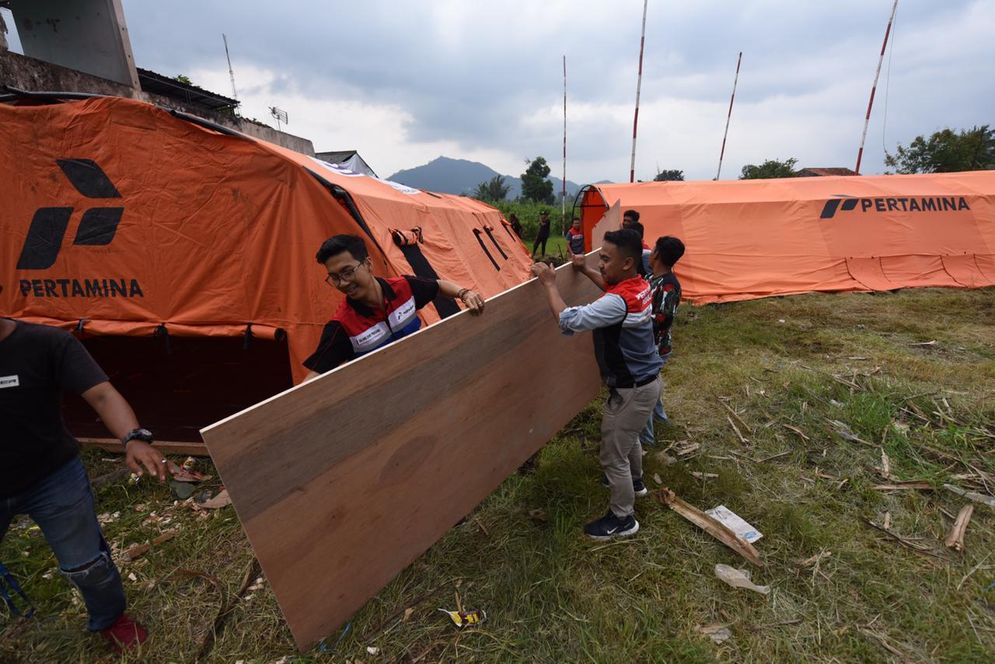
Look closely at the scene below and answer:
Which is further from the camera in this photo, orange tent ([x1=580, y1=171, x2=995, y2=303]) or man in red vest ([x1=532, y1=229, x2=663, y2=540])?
orange tent ([x1=580, y1=171, x2=995, y2=303])

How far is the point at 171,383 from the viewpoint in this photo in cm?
466

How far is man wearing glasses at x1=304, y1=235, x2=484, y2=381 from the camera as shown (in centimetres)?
220

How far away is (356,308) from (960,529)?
12.8ft

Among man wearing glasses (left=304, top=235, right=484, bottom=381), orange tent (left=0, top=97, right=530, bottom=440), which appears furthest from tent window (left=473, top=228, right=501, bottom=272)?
man wearing glasses (left=304, top=235, right=484, bottom=381)

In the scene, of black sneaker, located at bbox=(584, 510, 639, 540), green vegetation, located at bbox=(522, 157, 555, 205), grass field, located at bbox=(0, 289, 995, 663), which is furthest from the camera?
green vegetation, located at bbox=(522, 157, 555, 205)

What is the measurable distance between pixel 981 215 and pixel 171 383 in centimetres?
1516

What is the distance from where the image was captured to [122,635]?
2.16 metres

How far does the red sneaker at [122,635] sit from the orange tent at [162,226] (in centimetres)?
173

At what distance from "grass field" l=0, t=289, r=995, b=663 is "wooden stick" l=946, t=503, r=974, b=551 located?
4cm

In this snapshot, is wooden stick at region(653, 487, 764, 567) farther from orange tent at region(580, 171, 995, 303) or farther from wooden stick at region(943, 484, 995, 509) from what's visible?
orange tent at region(580, 171, 995, 303)

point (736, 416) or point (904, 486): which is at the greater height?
point (736, 416)

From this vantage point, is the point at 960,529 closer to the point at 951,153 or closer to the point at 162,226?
the point at 162,226

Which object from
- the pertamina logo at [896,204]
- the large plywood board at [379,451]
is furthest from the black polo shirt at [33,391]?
the pertamina logo at [896,204]

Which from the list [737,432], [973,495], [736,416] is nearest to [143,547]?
[737,432]
